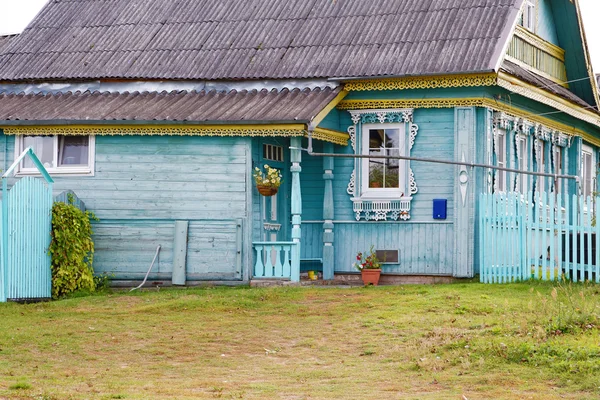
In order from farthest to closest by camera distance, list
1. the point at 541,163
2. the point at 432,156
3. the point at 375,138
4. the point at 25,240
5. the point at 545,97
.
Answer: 1. the point at 541,163
2. the point at 545,97
3. the point at 375,138
4. the point at 432,156
5. the point at 25,240

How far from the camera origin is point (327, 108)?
1964 cm

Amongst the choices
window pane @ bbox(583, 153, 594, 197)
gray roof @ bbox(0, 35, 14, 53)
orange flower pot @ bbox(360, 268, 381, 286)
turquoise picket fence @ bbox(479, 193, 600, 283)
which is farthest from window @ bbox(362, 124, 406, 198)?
window pane @ bbox(583, 153, 594, 197)

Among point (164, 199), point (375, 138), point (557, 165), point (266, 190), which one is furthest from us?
point (557, 165)

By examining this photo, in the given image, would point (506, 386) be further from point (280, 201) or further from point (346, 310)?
point (280, 201)

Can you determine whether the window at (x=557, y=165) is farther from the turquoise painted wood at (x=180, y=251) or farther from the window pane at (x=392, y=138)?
the turquoise painted wood at (x=180, y=251)

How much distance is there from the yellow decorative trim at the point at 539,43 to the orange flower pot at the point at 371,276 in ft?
19.7

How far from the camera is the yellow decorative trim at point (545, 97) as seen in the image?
20.2m

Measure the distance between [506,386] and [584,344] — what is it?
1.53 meters

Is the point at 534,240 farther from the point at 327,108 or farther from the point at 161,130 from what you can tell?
the point at 161,130

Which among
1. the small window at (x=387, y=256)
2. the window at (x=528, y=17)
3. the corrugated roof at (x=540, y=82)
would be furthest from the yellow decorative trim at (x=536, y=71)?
the small window at (x=387, y=256)

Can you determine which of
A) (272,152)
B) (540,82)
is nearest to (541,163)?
(540,82)

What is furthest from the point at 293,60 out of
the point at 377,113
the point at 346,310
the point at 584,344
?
the point at 584,344

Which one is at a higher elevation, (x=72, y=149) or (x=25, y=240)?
(x=72, y=149)

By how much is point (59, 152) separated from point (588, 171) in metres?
13.9
